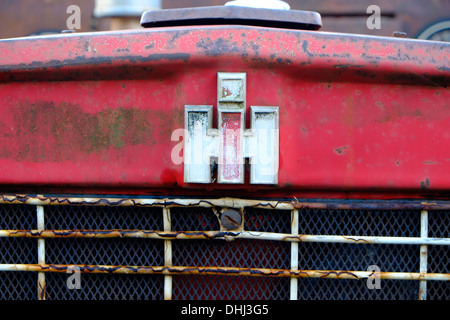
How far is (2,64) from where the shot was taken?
138cm

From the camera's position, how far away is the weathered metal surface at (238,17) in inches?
55.7

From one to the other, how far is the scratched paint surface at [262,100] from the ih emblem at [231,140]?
0.03 metres

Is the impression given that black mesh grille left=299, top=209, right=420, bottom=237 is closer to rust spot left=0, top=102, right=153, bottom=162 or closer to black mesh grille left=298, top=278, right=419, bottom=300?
black mesh grille left=298, top=278, right=419, bottom=300

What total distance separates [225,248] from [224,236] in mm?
58

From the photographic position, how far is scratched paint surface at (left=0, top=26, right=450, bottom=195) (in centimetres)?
132

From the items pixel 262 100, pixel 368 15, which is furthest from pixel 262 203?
pixel 368 15

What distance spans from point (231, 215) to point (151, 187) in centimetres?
22

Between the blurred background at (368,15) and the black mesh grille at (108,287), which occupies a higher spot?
the blurred background at (368,15)

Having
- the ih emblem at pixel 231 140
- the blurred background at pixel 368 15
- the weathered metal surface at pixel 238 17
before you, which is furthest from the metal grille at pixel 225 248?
the blurred background at pixel 368 15

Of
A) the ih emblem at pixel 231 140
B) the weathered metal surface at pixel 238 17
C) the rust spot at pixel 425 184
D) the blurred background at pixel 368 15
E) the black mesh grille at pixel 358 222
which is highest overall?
the blurred background at pixel 368 15

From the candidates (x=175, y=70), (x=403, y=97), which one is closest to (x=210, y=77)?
(x=175, y=70)

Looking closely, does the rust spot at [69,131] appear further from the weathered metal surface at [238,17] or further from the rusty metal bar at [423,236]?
the rusty metal bar at [423,236]
